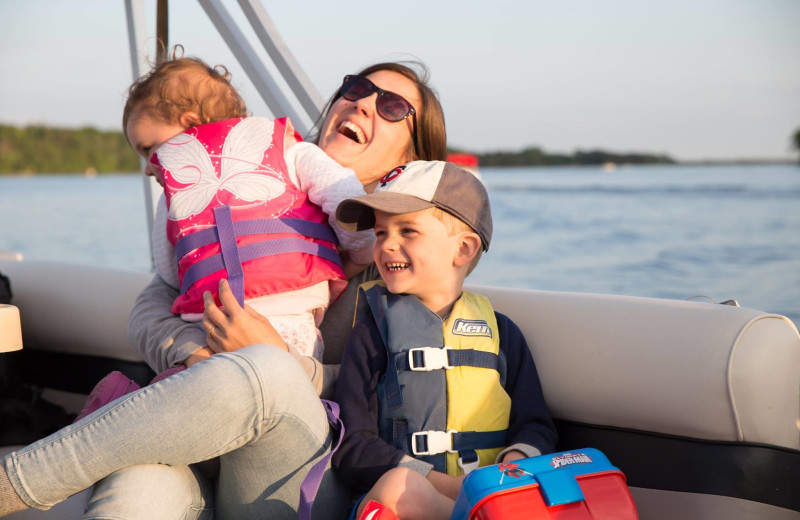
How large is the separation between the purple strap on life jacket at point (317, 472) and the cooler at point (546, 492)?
1.03 ft

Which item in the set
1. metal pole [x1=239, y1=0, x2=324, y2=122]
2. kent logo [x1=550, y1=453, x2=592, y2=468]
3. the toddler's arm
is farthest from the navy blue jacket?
metal pole [x1=239, y1=0, x2=324, y2=122]

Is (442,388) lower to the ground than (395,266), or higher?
lower

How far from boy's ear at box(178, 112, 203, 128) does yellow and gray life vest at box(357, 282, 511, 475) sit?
0.84 meters

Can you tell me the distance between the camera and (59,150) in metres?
34.0

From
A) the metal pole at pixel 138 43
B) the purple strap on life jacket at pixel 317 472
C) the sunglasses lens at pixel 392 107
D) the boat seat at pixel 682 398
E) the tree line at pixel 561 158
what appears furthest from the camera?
the tree line at pixel 561 158

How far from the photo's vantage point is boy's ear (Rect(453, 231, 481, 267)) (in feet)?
6.31

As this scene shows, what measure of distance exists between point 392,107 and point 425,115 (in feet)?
0.42

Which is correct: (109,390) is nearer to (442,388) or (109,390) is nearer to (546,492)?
(442,388)

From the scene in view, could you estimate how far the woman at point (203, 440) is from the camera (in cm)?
146

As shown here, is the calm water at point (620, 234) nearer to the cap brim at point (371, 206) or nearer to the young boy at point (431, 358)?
the young boy at point (431, 358)

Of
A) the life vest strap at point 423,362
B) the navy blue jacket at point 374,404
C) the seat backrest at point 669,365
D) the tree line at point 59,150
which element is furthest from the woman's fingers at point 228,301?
the tree line at point 59,150

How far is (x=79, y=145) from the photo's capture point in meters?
34.4

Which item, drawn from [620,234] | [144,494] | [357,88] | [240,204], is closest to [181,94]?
[240,204]

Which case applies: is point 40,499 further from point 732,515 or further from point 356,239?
point 732,515
